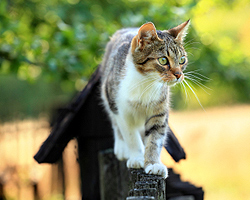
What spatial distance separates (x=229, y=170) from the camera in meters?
8.02

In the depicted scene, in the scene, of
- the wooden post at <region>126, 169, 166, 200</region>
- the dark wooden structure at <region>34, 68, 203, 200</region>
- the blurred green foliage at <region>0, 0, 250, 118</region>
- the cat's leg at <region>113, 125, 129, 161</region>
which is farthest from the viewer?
the blurred green foliage at <region>0, 0, 250, 118</region>

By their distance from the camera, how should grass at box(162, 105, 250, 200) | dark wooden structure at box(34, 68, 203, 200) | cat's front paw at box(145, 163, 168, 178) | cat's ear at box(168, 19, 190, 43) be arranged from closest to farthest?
cat's front paw at box(145, 163, 168, 178), cat's ear at box(168, 19, 190, 43), dark wooden structure at box(34, 68, 203, 200), grass at box(162, 105, 250, 200)

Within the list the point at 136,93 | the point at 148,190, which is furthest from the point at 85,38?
the point at 148,190

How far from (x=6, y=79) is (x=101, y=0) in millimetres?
7404

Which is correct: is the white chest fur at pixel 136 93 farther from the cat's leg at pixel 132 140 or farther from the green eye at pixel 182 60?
the green eye at pixel 182 60

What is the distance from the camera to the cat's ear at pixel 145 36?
2395mm

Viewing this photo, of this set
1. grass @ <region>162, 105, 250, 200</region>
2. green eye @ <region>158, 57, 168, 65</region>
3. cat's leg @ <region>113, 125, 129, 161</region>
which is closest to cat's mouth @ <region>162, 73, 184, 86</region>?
green eye @ <region>158, 57, 168, 65</region>

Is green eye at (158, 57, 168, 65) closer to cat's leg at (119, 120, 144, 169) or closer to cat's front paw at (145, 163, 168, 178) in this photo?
cat's leg at (119, 120, 144, 169)

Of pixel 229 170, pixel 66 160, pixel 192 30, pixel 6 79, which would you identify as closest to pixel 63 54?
pixel 192 30

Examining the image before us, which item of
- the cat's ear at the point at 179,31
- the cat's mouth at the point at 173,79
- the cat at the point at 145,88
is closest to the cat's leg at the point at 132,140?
the cat at the point at 145,88

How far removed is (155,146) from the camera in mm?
2545

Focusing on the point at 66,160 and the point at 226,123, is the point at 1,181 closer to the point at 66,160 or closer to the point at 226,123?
the point at 66,160

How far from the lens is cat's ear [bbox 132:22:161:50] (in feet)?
7.86

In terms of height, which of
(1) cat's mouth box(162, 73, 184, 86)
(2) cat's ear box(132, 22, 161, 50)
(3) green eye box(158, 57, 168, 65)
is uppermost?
(2) cat's ear box(132, 22, 161, 50)
